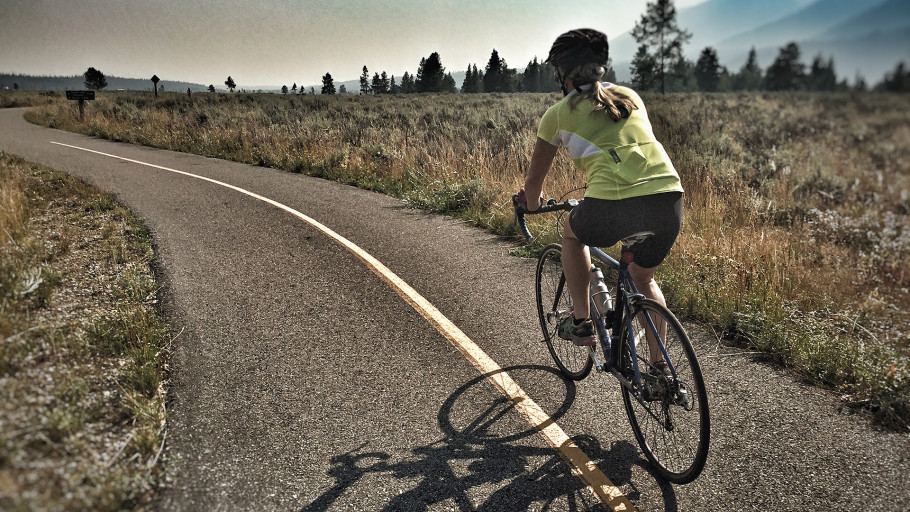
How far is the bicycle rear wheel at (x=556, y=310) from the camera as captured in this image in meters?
4.03

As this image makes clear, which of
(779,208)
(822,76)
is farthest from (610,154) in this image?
(779,208)

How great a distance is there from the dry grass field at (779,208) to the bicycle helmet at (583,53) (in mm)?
675

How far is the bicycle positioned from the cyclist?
0.11 meters

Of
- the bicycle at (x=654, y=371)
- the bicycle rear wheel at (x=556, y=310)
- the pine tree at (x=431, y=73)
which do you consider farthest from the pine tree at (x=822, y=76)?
the pine tree at (x=431, y=73)

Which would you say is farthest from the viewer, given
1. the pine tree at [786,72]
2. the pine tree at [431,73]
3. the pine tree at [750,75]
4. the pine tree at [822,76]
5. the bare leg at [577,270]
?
the pine tree at [431,73]

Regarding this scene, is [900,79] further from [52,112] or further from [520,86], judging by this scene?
[520,86]

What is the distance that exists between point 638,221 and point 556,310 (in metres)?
1.54

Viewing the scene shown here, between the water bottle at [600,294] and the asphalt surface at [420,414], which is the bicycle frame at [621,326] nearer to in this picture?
the water bottle at [600,294]

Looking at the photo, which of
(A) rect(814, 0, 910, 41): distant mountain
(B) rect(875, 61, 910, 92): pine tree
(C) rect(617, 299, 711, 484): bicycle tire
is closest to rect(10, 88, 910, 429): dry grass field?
(B) rect(875, 61, 910, 92): pine tree

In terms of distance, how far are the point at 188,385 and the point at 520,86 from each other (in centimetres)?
12820

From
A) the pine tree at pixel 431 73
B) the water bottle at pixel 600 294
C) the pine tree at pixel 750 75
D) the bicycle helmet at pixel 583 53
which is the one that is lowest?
the water bottle at pixel 600 294

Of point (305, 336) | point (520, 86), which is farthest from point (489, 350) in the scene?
point (520, 86)

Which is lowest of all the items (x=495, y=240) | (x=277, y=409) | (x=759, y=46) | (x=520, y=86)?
(x=277, y=409)

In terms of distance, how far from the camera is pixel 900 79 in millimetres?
1171
